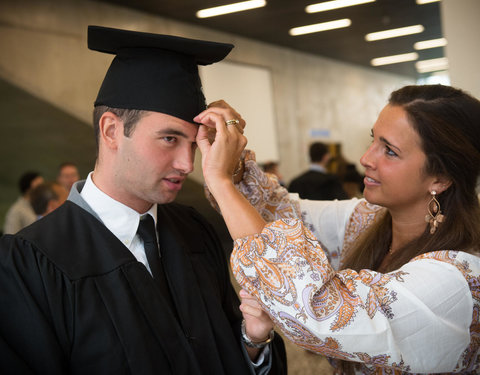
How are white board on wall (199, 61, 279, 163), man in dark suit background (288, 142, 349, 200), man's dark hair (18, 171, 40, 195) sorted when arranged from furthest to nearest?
white board on wall (199, 61, 279, 163), man in dark suit background (288, 142, 349, 200), man's dark hair (18, 171, 40, 195)

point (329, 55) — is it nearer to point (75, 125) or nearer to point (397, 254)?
point (75, 125)

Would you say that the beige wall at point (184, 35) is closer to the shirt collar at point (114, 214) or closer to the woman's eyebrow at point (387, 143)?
the shirt collar at point (114, 214)

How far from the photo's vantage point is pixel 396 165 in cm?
194

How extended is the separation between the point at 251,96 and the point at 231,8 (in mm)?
3383

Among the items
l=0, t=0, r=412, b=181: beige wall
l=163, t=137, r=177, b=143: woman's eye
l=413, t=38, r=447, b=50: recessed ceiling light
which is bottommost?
l=163, t=137, r=177, b=143: woman's eye

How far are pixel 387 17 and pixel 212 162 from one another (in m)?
11.5

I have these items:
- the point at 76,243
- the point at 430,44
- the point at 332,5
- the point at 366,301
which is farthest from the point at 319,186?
the point at 430,44

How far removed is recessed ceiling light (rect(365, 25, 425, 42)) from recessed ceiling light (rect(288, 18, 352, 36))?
56.5 inches

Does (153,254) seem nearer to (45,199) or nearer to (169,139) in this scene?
(169,139)

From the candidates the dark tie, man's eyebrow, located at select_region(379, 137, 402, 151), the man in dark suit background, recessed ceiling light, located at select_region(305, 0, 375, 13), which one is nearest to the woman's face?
man's eyebrow, located at select_region(379, 137, 402, 151)

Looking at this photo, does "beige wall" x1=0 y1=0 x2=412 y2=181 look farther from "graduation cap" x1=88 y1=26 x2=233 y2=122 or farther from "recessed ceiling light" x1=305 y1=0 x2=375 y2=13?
"graduation cap" x1=88 y1=26 x2=233 y2=122

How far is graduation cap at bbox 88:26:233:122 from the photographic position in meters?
1.81

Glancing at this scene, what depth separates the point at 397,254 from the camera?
2.05 metres

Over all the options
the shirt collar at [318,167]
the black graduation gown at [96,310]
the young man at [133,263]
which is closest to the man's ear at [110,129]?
the young man at [133,263]
